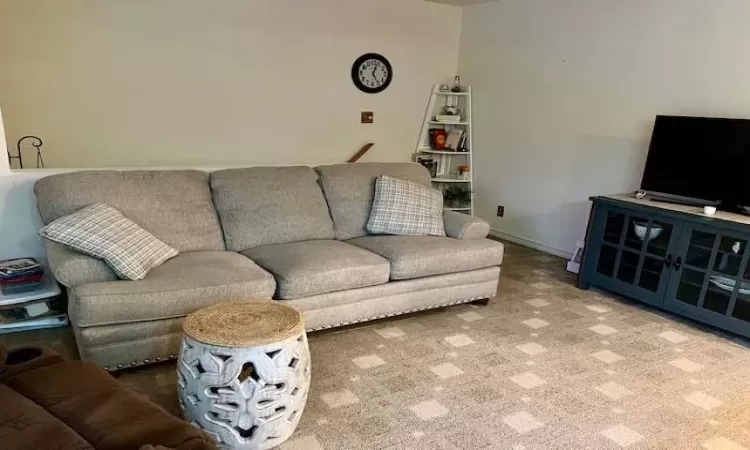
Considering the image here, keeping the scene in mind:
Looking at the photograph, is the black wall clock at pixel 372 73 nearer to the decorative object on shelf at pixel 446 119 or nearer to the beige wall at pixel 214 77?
the beige wall at pixel 214 77

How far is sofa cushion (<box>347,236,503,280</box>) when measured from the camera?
2936 mm

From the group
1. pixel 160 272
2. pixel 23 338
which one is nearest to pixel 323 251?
pixel 160 272

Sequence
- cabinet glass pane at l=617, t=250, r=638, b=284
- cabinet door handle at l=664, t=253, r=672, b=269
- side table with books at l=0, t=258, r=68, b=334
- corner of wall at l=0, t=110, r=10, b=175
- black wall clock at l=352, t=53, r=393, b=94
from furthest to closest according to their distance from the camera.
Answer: black wall clock at l=352, t=53, r=393, b=94, cabinet glass pane at l=617, t=250, r=638, b=284, cabinet door handle at l=664, t=253, r=672, b=269, corner of wall at l=0, t=110, r=10, b=175, side table with books at l=0, t=258, r=68, b=334

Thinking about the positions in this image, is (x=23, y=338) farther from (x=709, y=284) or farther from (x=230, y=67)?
(x=709, y=284)

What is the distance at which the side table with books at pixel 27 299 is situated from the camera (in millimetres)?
2555

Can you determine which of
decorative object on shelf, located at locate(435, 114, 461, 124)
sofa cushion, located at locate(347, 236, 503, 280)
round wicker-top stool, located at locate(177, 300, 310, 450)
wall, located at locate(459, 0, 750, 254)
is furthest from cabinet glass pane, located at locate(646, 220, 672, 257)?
round wicker-top stool, located at locate(177, 300, 310, 450)

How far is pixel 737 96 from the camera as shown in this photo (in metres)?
3.28

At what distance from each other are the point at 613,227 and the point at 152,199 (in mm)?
2956

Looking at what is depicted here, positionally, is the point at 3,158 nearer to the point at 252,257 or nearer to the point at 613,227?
the point at 252,257

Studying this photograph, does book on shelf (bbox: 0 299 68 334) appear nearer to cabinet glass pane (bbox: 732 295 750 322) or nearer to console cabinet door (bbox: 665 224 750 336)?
console cabinet door (bbox: 665 224 750 336)

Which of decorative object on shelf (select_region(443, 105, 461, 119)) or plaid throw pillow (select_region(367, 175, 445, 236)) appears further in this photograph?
decorative object on shelf (select_region(443, 105, 461, 119))

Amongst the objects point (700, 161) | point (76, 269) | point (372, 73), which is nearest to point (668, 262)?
point (700, 161)

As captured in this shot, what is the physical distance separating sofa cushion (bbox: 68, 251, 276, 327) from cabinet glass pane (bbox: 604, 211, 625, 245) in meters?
2.37

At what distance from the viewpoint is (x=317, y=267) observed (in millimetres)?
2656
